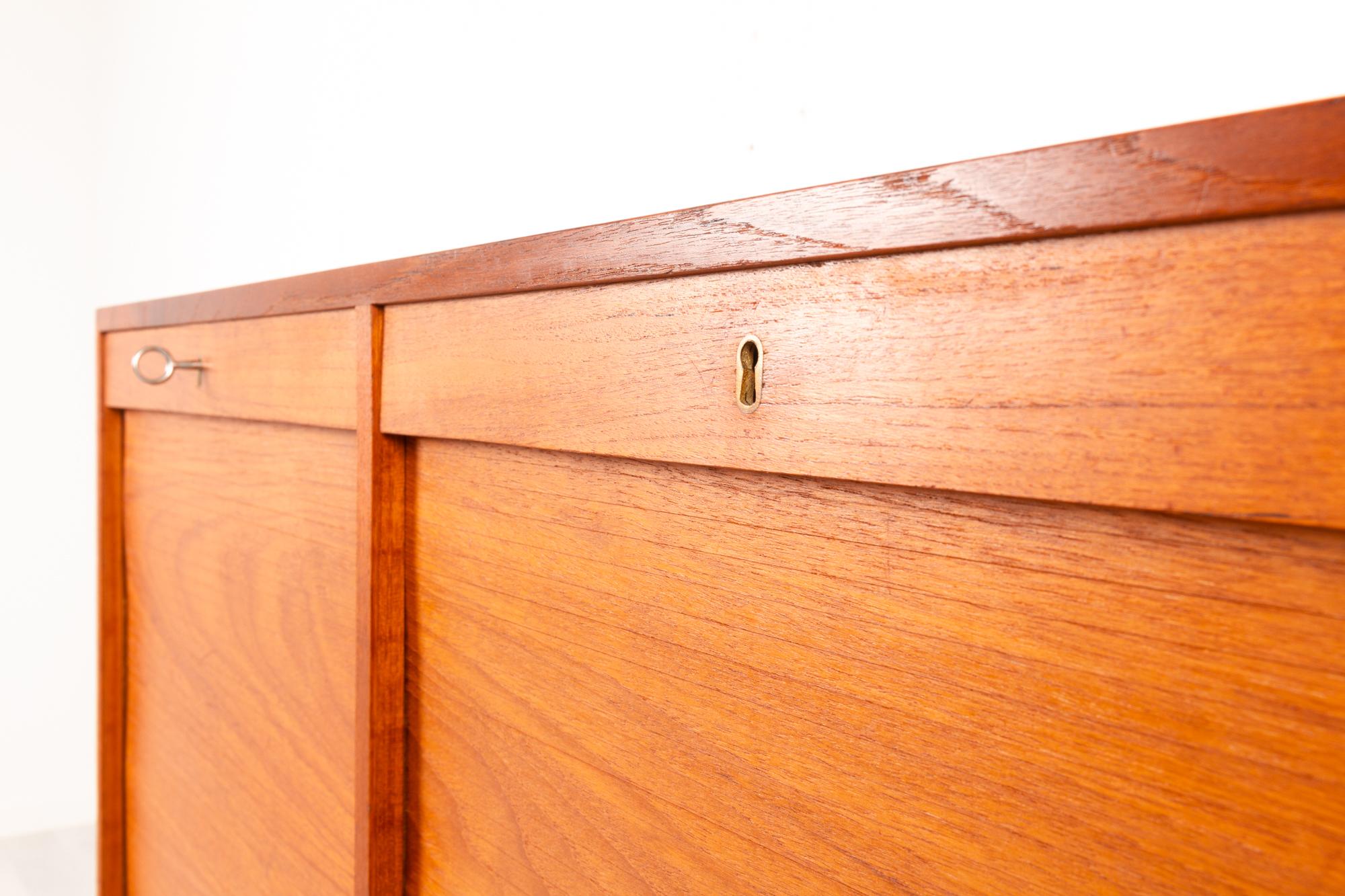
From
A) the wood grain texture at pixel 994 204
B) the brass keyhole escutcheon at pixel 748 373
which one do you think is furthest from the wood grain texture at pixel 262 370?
the brass keyhole escutcheon at pixel 748 373

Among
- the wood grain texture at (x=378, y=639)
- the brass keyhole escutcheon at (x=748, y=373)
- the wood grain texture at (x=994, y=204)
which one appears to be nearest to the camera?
the wood grain texture at (x=994, y=204)

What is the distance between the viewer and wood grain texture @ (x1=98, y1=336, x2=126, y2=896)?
874 mm

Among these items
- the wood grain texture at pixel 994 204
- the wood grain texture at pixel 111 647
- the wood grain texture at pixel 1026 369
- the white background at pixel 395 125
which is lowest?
the wood grain texture at pixel 111 647

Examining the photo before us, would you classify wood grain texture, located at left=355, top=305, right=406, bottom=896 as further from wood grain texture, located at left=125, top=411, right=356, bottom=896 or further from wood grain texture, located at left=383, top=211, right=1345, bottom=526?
wood grain texture, located at left=383, top=211, right=1345, bottom=526

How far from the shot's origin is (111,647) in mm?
879

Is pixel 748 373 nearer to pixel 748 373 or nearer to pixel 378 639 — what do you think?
pixel 748 373

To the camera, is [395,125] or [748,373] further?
[395,125]

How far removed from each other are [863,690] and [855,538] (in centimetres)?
5

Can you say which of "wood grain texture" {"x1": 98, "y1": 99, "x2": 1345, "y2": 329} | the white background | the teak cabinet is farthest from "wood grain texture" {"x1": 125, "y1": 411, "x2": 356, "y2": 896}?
the white background

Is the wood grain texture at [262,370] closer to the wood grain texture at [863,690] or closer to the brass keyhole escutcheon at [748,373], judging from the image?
the wood grain texture at [863,690]

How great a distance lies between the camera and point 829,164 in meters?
0.71

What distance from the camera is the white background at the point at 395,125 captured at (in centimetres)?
57

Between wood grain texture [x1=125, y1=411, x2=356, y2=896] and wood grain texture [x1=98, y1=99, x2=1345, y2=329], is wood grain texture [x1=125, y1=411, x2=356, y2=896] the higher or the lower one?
the lower one

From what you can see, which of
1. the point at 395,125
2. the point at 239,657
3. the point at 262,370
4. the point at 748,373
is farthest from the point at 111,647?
the point at 748,373
